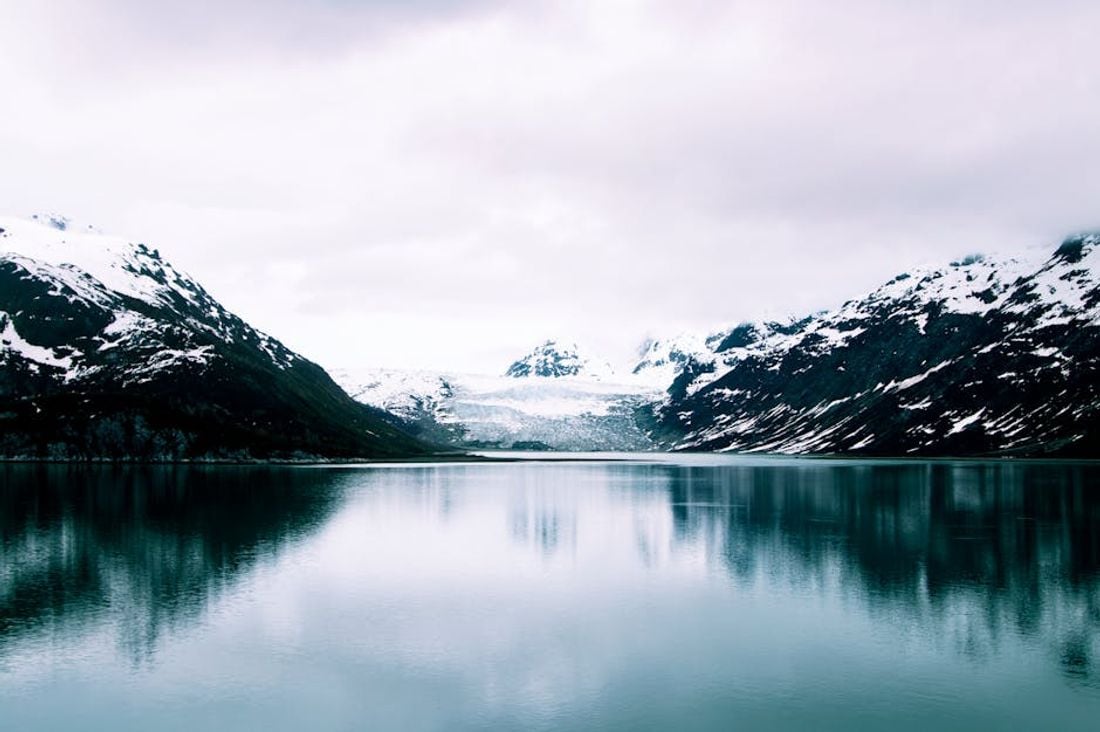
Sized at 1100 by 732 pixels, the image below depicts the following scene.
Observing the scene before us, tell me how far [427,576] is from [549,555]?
1297 cm

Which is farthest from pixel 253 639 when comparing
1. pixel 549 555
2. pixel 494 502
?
pixel 494 502

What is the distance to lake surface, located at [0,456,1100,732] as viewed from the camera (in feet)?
103

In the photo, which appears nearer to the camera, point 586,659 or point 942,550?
point 586,659

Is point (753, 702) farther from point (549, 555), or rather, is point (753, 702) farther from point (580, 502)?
point (580, 502)

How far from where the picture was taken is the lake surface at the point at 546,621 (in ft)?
103

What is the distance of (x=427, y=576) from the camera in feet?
189

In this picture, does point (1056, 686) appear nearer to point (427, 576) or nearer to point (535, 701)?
point (535, 701)

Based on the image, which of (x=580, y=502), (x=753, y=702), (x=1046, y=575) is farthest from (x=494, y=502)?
(x=753, y=702)

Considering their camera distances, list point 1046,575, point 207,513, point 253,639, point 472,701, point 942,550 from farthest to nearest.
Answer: point 207,513, point 942,550, point 1046,575, point 253,639, point 472,701

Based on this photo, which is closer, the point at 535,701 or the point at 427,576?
the point at 535,701

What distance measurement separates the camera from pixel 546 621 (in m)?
45.0

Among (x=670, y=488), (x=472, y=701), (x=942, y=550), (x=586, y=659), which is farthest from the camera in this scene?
(x=670, y=488)

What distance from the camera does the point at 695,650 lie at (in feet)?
129

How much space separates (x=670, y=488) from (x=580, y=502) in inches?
1130
